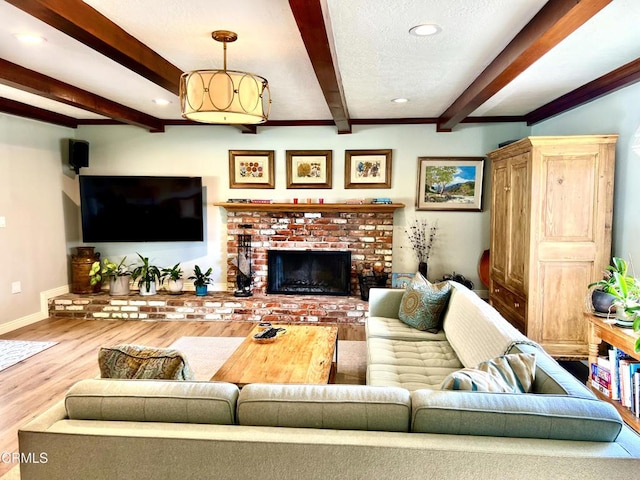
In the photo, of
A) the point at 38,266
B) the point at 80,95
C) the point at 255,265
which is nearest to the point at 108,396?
the point at 80,95

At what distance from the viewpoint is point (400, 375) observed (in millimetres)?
2566

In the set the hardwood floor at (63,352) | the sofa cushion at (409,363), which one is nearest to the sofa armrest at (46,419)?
the hardwood floor at (63,352)

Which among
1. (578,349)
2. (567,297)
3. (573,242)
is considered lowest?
(578,349)

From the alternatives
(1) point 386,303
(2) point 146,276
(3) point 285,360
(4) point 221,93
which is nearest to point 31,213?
(2) point 146,276

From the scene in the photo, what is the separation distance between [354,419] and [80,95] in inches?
157

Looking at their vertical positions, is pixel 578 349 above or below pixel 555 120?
below

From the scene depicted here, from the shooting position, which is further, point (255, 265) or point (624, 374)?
point (255, 265)

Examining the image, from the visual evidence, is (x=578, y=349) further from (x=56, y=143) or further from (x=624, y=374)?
(x=56, y=143)

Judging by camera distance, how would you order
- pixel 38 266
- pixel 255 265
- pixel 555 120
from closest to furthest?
pixel 555 120 → pixel 38 266 → pixel 255 265

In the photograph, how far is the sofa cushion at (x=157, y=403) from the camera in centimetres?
148

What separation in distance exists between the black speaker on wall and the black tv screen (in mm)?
246

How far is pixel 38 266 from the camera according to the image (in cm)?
512

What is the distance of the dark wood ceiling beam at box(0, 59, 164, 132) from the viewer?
332cm

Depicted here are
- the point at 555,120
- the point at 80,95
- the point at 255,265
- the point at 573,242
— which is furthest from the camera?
the point at 255,265
